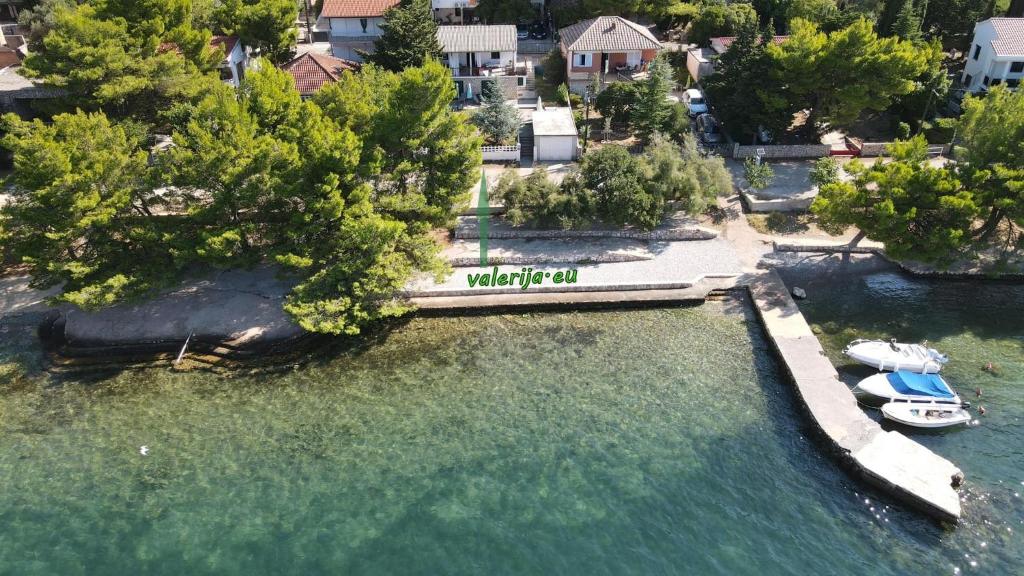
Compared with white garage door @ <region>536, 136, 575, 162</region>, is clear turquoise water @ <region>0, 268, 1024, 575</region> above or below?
below

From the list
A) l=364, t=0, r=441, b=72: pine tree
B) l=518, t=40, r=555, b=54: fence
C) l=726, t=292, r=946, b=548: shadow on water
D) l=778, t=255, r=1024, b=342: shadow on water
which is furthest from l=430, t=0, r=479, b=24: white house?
l=726, t=292, r=946, b=548: shadow on water

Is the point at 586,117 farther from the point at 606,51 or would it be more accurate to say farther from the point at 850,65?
the point at 850,65

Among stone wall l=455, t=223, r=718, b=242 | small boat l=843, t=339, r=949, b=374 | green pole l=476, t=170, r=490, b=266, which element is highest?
green pole l=476, t=170, r=490, b=266

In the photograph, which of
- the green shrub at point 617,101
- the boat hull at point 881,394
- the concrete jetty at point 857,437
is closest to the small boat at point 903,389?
the boat hull at point 881,394

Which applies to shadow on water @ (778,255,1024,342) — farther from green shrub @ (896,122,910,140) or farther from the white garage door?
the white garage door

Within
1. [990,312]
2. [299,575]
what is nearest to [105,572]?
[299,575]

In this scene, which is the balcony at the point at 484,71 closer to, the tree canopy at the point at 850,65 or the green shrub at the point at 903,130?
the tree canopy at the point at 850,65
